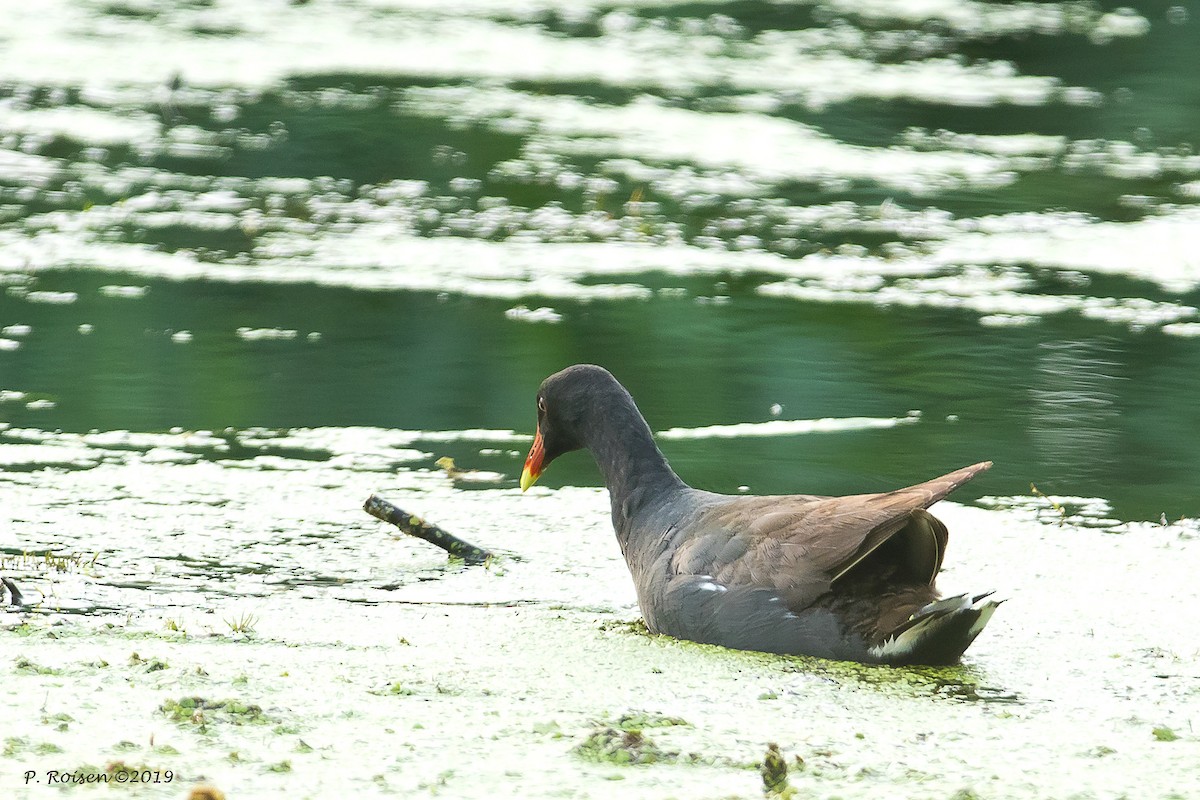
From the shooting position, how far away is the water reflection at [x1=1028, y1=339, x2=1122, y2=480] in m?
7.10

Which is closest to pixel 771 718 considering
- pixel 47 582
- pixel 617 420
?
pixel 617 420

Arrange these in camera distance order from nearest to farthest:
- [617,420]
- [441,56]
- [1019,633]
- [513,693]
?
1. [513,693]
2. [1019,633]
3. [617,420]
4. [441,56]

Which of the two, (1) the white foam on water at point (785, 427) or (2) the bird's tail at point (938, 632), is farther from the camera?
(1) the white foam on water at point (785, 427)

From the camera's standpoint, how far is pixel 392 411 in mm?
7691

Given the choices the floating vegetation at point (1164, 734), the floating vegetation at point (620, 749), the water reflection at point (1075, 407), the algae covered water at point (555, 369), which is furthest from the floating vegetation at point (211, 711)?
the water reflection at point (1075, 407)

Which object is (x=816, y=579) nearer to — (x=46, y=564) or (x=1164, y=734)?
(x=1164, y=734)

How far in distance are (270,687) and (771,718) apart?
3.93 feet

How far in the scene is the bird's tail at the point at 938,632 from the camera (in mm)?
4512

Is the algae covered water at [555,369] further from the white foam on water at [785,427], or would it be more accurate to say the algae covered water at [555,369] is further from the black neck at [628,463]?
the black neck at [628,463]

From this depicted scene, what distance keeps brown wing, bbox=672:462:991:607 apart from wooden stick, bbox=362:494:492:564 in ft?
3.30

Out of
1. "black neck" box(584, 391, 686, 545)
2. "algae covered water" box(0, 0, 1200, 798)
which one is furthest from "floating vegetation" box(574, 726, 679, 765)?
"black neck" box(584, 391, 686, 545)

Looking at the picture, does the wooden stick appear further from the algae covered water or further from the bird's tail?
the bird's tail

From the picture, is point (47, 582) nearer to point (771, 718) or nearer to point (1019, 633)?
point (771, 718)

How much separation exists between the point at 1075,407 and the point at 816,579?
11.3 feet
